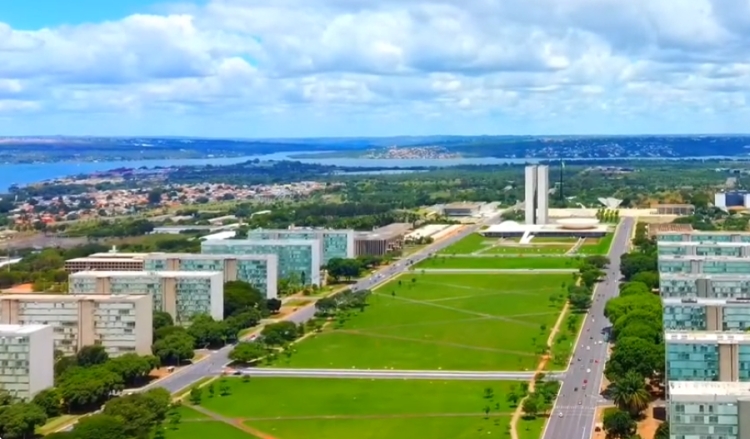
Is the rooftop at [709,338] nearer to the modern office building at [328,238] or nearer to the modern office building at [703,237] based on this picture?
the modern office building at [703,237]

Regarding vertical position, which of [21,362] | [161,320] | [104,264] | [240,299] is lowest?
[161,320]

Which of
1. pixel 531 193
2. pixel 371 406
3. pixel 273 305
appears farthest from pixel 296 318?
pixel 531 193

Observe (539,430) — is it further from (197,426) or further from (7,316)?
(7,316)

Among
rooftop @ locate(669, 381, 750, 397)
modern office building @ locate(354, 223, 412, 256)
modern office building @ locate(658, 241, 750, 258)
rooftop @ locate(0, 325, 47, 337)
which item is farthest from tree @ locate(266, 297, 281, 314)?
rooftop @ locate(669, 381, 750, 397)

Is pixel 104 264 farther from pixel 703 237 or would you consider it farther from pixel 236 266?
pixel 703 237

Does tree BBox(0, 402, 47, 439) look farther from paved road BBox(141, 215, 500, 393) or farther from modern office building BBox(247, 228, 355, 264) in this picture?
modern office building BBox(247, 228, 355, 264)

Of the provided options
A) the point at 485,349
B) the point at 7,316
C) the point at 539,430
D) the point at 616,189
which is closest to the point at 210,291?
the point at 7,316

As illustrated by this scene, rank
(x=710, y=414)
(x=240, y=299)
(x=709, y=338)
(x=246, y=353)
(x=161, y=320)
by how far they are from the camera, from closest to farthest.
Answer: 1. (x=710, y=414)
2. (x=709, y=338)
3. (x=246, y=353)
4. (x=161, y=320)
5. (x=240, y=299)

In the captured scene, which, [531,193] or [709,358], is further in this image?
[531,193]
